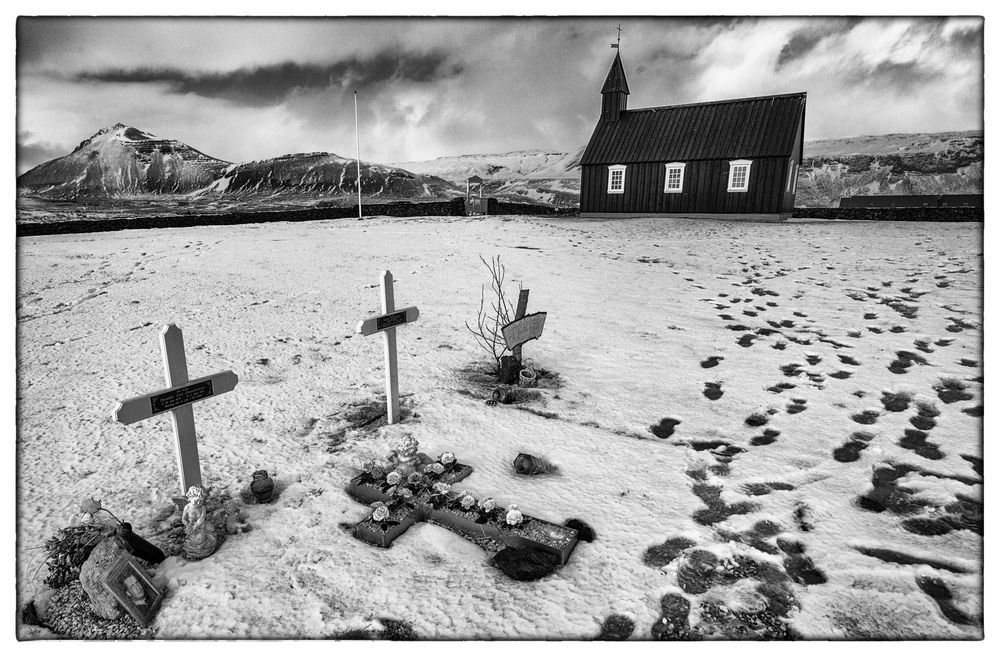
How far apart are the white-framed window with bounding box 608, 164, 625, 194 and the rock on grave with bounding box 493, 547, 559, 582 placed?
41.4 feet

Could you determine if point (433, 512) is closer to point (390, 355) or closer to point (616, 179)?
point (390, 355)

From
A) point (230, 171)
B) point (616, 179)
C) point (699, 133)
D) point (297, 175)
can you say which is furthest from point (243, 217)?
point (699, 133)

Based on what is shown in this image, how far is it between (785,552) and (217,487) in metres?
2.48

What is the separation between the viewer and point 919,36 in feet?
8.88

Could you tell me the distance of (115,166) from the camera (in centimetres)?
426

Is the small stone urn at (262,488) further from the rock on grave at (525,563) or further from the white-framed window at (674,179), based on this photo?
the white-framed window at (674,179)

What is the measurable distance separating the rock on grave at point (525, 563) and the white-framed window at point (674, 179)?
40.5 ft

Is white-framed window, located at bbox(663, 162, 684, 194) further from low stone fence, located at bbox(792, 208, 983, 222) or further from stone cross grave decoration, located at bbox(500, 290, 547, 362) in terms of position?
stone cross grave decoration, located at bbox(500, 290, 547, 362)

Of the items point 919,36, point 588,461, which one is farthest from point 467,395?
point 919,36

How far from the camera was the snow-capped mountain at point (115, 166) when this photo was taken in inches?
133

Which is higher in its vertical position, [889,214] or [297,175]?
[297,175]

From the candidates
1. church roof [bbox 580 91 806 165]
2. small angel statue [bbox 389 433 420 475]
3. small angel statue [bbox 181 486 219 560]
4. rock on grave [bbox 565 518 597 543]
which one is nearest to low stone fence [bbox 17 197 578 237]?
church roof [bbox 580 91 806 165]

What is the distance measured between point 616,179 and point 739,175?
3.02 meters

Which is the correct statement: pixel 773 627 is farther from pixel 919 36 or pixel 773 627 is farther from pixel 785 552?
pixel 919 36
